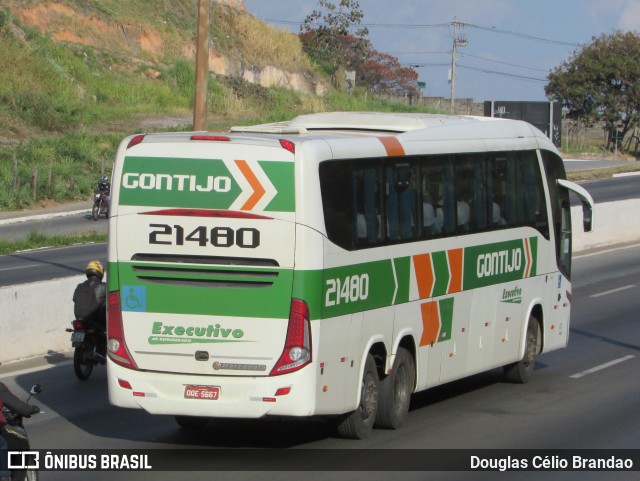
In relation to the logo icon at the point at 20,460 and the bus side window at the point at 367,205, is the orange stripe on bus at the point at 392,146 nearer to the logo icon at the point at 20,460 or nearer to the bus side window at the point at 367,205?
the bus side window at the point at 367,205

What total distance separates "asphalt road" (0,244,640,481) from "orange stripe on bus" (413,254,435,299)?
4.70ft

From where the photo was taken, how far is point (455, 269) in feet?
A: 43.3

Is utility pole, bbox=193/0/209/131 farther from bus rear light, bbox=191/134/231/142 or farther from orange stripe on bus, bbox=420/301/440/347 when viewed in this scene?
bus rear light, bbox=191/134/231/142

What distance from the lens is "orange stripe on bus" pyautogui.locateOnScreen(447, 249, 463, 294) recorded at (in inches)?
516

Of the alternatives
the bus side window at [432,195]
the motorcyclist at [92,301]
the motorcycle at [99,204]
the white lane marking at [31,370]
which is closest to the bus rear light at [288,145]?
the bus side window at [432,195]

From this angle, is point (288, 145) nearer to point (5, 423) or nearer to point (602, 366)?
point (5, 423)

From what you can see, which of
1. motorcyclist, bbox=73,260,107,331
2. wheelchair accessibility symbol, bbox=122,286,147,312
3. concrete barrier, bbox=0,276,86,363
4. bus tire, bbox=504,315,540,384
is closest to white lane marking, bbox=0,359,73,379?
concrete barrier, bbox=0,276,86,363

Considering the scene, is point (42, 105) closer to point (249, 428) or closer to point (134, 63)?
point (134, 63)

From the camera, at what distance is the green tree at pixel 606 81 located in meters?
77.9

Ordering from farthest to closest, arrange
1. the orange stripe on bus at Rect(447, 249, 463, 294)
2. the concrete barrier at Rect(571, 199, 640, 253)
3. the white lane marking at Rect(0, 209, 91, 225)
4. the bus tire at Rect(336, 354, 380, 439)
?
the white lane marking at Rect(0, 209, 91, 225) < the concrete barrier at Rect(571, 199, 640, 253) < the orange stripe on bus at Rect(447, 249, 463, 294) < the bus tire at Rect(336, 354, 380, 439)

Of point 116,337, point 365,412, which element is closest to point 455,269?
point 365,412

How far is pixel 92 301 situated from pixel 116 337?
13.2 feet

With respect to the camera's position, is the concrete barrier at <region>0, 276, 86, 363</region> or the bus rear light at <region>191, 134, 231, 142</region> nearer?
the bus rear light at <region>191, 134, 231, 142</region>

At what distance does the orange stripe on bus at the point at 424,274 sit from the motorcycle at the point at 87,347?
4399mm
